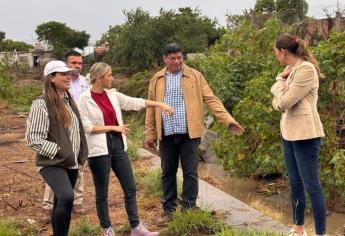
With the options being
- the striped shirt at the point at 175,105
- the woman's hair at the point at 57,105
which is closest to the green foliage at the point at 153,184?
the striped shirt at the point at 175,105

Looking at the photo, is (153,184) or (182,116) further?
(153,184)

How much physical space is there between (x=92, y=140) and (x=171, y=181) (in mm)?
1195

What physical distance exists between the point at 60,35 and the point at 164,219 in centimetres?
5171

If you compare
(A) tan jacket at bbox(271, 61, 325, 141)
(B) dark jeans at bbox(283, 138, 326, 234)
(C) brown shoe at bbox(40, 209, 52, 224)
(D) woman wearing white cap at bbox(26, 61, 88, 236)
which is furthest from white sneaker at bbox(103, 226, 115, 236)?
(A) tan jacket at bbox(271, 61, 325, 141)

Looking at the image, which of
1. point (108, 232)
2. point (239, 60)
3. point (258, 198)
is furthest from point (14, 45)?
Answer: point (108, 232)

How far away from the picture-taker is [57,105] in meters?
4.59

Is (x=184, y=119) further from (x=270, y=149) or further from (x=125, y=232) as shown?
(x=270, y=149)

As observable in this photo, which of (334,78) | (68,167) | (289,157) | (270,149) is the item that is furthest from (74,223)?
(334,78)

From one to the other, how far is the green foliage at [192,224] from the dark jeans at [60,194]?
1215 millimetres

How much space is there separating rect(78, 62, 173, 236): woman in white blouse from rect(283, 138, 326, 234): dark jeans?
49.1 inches

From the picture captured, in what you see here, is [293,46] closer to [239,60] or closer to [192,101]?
[192,101]

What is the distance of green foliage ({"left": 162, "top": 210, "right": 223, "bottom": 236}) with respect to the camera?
5402mm

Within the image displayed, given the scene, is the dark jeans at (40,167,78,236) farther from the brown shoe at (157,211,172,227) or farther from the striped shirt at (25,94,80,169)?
the brown shoe at (157,211,172,227)

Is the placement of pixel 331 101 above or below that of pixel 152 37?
below
